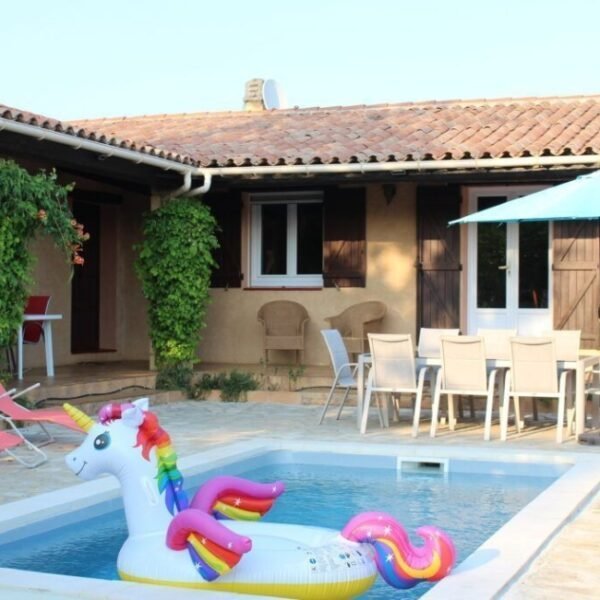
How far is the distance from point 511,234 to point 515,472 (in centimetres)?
509

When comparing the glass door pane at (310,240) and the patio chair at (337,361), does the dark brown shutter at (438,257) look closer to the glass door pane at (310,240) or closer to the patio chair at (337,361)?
the glass door pane at (310,240)

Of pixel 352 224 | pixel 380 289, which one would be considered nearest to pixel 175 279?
pixel 352 224

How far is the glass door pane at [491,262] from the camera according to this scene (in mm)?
11625

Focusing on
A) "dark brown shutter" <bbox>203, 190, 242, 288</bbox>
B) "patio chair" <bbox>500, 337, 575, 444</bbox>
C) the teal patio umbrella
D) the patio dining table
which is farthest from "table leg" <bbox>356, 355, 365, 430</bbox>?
"dark brown shutter" <bbox>203, 190, 242, 288</bbox>

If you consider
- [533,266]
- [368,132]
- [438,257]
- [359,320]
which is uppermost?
[368,132]

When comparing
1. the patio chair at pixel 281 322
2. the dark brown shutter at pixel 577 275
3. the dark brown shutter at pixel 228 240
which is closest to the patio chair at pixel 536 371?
the dark brown shutter at pixel 577 275

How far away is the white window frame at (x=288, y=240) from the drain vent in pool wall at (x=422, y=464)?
5.43 meters

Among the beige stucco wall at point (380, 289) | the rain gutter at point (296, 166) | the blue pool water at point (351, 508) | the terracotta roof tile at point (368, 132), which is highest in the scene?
the terracotta roof tile at point (368, 132)

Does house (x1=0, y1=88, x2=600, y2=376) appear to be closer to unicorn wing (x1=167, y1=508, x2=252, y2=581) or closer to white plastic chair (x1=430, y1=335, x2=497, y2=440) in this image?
white plastic chair (x1=430, y1=335, x2=497, y2=440)

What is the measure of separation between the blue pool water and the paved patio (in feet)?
1.86

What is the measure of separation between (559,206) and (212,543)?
15.2ft

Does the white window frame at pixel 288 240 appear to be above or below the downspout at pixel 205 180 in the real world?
below

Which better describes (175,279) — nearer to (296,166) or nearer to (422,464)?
(296,166)

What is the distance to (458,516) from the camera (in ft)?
19.2
